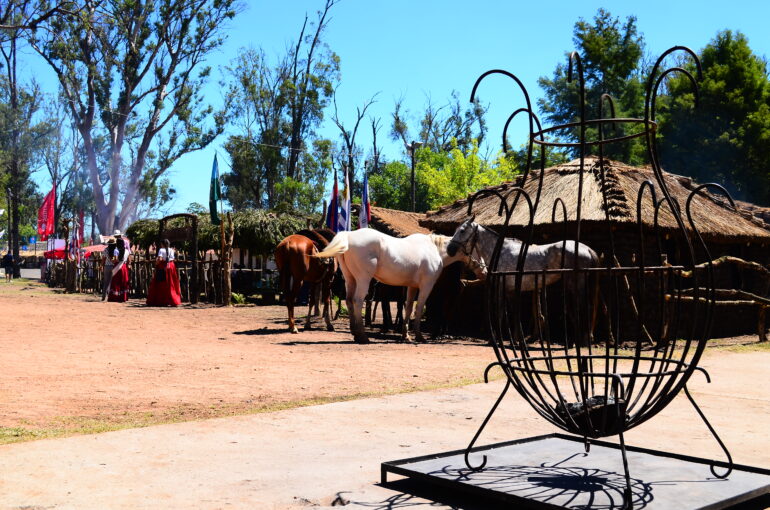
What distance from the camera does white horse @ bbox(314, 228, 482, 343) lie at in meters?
12.5

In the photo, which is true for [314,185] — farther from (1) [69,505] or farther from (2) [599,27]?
(1) [69,505]

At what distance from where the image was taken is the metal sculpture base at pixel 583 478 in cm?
333

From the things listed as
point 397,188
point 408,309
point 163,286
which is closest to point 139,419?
point 408,309

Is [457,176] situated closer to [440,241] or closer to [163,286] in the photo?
[163,286]

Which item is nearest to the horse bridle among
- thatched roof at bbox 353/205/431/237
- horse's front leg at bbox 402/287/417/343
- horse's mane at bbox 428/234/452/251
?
horse's mane at bbox 428/234/452/251

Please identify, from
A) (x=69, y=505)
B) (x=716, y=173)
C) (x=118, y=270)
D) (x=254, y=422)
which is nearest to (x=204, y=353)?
(x=254, y=422)

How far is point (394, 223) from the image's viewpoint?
27.6 metres

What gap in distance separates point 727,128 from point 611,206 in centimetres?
2667

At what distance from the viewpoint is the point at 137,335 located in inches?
502

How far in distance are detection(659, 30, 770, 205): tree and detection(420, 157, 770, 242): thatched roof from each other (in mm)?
19859

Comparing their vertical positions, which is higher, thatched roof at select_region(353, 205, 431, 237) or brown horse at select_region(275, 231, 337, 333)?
thatched roof at select_region(353, 205, 431, 237)

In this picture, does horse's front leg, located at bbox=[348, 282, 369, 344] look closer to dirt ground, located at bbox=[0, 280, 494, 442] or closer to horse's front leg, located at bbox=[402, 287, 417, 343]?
dirt ground, located at bbox=[0, 280, 494, 442]

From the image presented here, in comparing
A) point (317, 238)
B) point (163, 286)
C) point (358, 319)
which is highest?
point (317, 238)

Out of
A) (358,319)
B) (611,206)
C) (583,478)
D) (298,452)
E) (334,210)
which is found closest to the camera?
(583,478)
